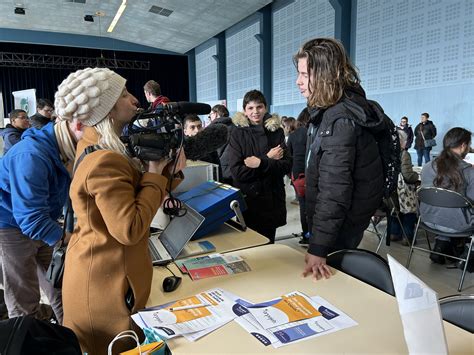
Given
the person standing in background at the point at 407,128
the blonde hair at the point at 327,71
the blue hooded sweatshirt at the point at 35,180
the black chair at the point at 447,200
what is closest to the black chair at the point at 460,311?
the blonde hair at the point at 327,71

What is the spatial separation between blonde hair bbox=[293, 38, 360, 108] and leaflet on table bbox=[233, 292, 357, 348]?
0.70m

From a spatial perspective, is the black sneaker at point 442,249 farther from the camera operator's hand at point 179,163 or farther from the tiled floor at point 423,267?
the camera operator's hand at point 179,163

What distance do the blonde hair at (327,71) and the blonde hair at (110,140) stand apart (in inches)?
27.3

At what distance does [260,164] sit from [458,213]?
1.54 m

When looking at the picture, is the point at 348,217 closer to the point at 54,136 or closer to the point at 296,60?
the point at 296,60

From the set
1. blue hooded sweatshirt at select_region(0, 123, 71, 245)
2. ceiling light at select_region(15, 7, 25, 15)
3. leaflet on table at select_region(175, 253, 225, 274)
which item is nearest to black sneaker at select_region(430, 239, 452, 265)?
leaflet on table at select_region(175, 253, 225, 274)

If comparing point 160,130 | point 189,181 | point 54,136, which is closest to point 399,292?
point 160,130

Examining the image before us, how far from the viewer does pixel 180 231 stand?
135 cm

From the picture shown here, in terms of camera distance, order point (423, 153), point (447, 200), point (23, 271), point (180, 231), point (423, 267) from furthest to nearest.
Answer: point (423, 153) < point (423, 267) < point (447, 200) < point (23, 271) < point (180, 231)

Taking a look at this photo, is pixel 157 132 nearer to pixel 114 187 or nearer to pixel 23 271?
pixel 114 187

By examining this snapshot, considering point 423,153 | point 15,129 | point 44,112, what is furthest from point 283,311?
point 423,153

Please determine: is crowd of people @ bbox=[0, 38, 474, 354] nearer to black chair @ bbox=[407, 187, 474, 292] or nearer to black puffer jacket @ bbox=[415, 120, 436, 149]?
black chair @ bbox=[407, 187, 474, 292]

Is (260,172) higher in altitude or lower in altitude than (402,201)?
higher

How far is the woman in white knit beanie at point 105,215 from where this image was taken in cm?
88
